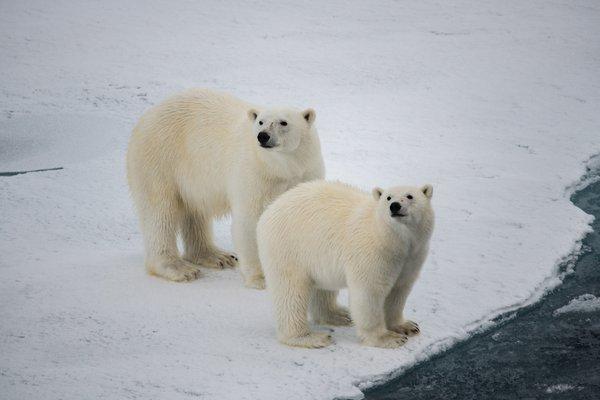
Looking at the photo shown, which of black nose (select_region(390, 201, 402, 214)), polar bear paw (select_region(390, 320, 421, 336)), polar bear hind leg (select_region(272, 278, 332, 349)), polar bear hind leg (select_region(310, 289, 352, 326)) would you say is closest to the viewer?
black nose (select_region(390, 201, 402, 214))

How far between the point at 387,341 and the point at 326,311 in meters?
0.66

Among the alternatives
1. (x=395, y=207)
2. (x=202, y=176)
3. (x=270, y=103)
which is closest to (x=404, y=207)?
(x=395, y=207)

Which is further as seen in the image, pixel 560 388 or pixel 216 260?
pixel 216 260

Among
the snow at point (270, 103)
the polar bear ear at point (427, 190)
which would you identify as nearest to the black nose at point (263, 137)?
the snow at point (270, 103)

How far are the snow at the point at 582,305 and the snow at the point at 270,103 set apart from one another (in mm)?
302

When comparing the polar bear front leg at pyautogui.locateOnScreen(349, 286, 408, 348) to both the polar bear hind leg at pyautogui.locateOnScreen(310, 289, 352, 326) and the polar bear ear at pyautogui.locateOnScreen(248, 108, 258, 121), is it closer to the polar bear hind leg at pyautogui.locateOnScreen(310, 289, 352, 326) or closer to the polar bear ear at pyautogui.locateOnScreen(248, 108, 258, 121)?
the polar bear hind leg at pyautogui.locateOnScreen(310, 289, 352, 326)

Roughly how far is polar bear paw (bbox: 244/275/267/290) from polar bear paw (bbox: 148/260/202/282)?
539mm

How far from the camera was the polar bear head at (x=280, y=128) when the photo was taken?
6.86 meters

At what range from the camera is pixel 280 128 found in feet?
22.7

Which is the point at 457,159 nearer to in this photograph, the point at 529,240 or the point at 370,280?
the point at 529,240

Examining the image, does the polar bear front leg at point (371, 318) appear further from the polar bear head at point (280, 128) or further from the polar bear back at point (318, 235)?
the polar bear head at point (280, 128)

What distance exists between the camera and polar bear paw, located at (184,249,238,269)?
7.92 metres

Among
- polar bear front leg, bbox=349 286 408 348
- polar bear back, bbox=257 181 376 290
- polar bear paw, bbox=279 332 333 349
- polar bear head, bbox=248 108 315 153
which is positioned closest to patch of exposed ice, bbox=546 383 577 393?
polar bear front leg, bbox=349 286 408 348

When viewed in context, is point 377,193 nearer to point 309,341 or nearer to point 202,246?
point 309,341
